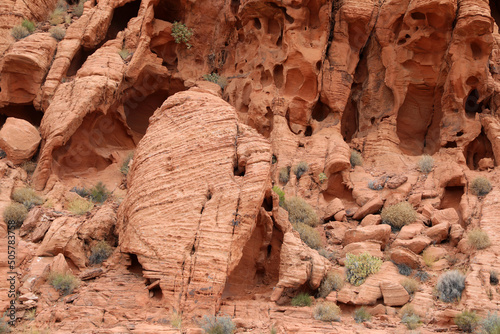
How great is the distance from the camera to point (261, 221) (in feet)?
38.9

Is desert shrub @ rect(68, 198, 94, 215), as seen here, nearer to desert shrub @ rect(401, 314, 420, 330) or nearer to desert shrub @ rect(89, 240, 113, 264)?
desert shrub @ rect(89, 240, 113, 264)

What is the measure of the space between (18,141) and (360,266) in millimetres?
11488

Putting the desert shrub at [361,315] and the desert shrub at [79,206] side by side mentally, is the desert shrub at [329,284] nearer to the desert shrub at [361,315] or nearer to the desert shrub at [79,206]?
the desert shrub at [361,315]

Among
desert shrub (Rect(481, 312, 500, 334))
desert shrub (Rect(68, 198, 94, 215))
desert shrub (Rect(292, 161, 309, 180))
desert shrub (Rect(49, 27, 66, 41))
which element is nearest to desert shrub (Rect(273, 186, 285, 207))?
desert shrub (Rect(292, 161, 309, 180))

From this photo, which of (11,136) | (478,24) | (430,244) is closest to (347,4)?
(478,24)

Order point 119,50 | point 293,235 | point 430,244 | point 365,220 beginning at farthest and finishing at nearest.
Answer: point 119,50 < point 365,220 < point 430,244 < point 293,235

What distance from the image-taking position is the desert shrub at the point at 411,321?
995 cm

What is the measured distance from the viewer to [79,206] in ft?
45.5

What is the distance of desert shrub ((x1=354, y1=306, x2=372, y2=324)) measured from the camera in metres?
10.5

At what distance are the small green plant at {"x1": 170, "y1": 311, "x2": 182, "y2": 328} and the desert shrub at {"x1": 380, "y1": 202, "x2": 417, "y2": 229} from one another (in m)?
7.65

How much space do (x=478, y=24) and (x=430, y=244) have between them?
8.71m

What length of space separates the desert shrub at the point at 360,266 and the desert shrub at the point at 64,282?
6.45m

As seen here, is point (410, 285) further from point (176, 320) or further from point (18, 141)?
point (18, 141)

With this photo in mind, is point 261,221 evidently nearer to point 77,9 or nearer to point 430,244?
point 430,244
